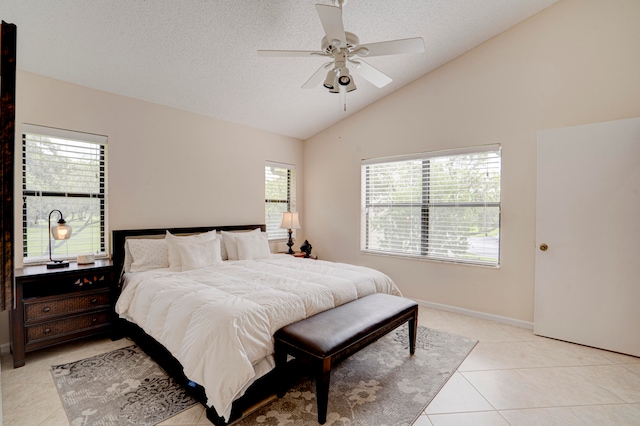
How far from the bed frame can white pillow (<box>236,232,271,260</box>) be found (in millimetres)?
620

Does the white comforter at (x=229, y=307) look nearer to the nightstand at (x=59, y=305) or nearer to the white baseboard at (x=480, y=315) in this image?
the nightstand at (x=59, y=305)

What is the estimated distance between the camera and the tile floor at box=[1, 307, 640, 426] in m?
1.92

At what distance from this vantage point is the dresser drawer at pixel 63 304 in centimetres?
254

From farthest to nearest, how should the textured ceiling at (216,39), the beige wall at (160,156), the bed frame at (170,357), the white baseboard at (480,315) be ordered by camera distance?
the white baseboard at (480,315), the beige wall at (160,156), the textured ceiling at (216,39), the bed frame at (170,357)

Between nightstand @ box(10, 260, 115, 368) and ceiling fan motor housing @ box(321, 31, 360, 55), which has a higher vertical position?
ceiling fan motor housing @ box(321, 31, 360, 55)

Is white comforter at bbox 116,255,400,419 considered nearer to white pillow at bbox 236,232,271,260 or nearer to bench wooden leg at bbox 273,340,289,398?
bench wooden leg at bbox 273,340,289,398

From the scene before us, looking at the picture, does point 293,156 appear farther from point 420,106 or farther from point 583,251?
point 583,251

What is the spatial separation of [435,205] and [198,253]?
3.06 metres

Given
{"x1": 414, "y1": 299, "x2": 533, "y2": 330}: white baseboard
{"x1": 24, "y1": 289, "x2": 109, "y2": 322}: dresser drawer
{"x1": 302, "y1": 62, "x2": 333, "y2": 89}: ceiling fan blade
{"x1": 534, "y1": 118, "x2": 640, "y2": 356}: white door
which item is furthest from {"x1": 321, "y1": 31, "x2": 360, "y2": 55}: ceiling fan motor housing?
{"x1": 414, "y1": 299, "x2": 533, "y2": 330}: white baseboard

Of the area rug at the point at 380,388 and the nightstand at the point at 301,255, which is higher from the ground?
the nightstand at the point at 301,255

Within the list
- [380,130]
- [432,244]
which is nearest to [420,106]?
[380,130]

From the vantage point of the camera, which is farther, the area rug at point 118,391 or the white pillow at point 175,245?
the white pillow at point 175,245

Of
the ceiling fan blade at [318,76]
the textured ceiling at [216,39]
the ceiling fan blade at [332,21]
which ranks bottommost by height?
the ceiling fan blade at [318,76]

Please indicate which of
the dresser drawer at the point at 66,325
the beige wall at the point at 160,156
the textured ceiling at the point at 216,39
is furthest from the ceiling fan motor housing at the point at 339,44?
the dresser drawer at the point at 66,325
